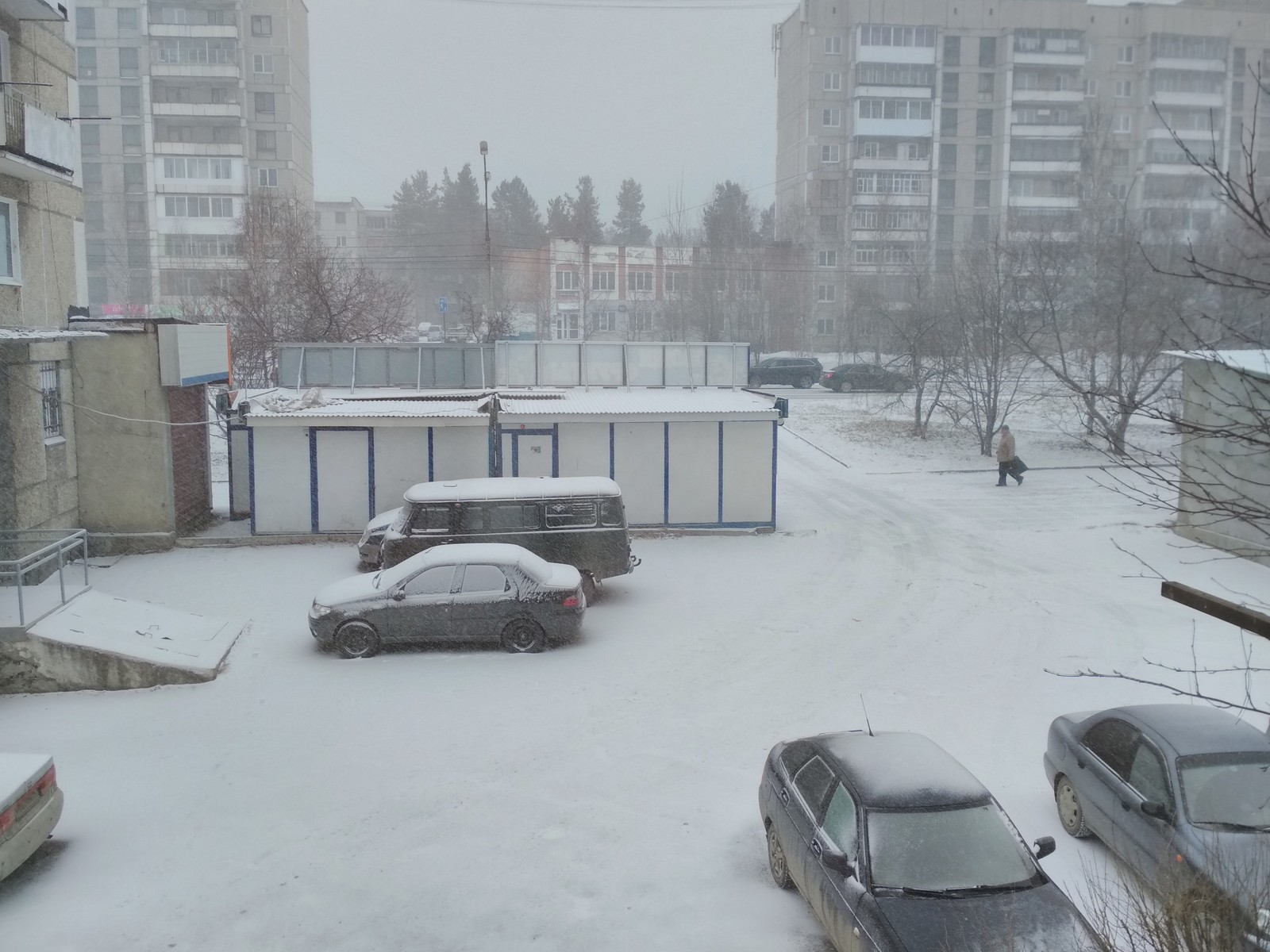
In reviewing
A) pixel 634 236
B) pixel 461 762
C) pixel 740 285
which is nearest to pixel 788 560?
pixel 461 762

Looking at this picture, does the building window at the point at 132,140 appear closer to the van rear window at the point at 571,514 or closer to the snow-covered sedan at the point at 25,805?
the van rear window at the point at 571,514

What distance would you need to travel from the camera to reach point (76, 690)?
12.4 meters

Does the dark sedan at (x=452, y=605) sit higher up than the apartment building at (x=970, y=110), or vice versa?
the apartment building at (x=970, y=110)

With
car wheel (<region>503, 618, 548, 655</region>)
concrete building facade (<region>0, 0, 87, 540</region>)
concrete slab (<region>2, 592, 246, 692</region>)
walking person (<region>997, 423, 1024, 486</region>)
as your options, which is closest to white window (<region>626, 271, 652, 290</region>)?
walking person (<region>997, 423, 1024, 486</region>)

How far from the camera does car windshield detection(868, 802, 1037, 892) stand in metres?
6.44

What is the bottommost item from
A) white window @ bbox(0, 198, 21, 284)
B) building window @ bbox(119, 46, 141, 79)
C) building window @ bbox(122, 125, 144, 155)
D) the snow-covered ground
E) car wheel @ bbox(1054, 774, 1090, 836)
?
the snow-covered ground

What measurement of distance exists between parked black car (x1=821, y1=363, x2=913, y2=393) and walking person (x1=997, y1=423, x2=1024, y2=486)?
18.2 m

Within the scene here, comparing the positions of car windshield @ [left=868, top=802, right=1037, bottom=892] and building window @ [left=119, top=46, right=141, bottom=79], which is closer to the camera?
car windshield @ [left=868, top=802, right=1037, bottom=892]

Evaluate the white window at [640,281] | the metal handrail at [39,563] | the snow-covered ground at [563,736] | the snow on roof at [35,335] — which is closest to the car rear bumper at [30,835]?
the snow-covered ground at [563,736]

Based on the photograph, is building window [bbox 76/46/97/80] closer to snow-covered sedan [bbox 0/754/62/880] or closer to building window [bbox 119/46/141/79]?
building window [bbox 119/46/141/79]

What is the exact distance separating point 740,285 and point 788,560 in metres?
49.6

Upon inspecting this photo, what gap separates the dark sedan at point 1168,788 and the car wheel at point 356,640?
8175 mm

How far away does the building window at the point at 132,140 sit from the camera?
7294 centimetres

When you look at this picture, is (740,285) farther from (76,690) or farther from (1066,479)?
(76,690)
